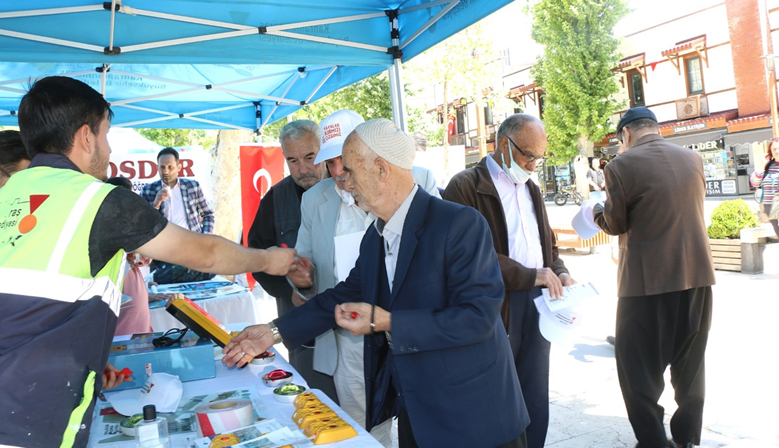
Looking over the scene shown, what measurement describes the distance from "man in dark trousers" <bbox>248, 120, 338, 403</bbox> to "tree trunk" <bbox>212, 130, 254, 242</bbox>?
8.56 m

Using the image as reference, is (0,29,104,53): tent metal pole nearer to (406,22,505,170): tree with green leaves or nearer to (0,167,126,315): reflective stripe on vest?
(0,167,126,315): reflective stripe on vest

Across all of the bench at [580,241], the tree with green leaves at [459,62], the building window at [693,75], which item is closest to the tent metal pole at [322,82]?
the bench at [580,241]

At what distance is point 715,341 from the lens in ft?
17.9

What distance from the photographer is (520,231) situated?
3.29 m

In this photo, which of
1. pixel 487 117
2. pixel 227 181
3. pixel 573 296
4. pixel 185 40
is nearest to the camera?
pixel 573 296

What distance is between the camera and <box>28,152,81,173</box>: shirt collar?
1497 mm

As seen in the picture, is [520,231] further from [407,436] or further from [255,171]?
[255,171]

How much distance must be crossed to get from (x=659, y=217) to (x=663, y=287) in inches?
15.6

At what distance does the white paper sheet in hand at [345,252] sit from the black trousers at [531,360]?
1.01 m

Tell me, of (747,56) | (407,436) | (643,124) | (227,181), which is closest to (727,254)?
(643,124)

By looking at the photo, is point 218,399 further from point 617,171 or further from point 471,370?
point 617,171

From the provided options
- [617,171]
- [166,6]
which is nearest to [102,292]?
[617,171]

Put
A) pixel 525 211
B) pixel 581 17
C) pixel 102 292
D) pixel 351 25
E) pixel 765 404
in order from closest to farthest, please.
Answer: pixel 102 292, pixel 525 211, pixel 765 404, pixel 351 25, pixel 581 17

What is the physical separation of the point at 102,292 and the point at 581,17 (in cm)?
2384
